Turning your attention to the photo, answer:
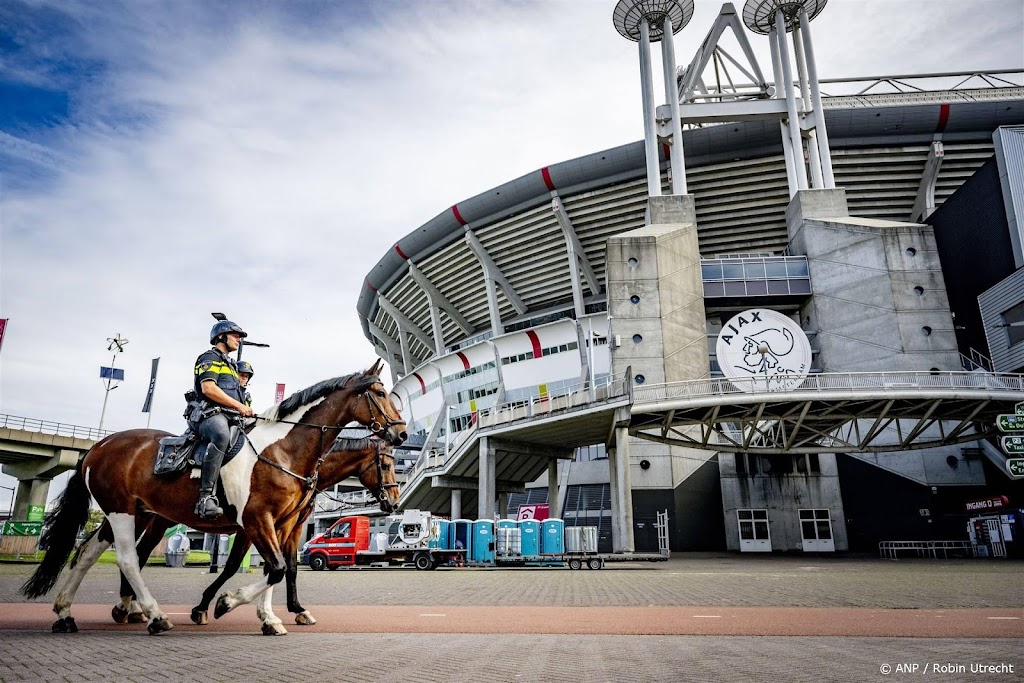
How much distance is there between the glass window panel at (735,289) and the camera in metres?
43.0

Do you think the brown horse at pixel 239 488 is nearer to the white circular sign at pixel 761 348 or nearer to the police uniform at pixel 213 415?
the police uniform at pixel 213 415

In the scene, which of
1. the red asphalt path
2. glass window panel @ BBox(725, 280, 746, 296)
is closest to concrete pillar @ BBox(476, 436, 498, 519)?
glass window panel @ BBox(725, 280, 746, 296)

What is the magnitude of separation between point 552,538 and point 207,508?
78.1 ft

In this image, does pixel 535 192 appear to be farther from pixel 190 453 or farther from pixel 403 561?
pixel 190 453

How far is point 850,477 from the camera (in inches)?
1638

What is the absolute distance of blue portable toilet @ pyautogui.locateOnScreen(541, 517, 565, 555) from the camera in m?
28.1

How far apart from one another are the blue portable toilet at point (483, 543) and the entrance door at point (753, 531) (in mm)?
21018

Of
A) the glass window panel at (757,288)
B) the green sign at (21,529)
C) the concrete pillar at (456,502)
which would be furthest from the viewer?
the glass window panel at (757,288)

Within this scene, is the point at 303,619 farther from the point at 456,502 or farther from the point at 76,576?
the point at 456,502

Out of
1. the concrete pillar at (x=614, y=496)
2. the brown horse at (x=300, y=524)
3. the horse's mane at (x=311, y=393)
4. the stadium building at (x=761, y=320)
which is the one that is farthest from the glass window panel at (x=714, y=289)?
the horse's mane at (x=311, y=393)

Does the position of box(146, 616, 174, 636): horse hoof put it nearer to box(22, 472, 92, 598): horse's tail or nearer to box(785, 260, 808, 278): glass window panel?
box(22, 472, 92, 598): horse's tail

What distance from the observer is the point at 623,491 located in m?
33.2

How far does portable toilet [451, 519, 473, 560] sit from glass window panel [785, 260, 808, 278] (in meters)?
28.9

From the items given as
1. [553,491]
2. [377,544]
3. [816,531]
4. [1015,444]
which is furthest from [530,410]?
[1015,444]
